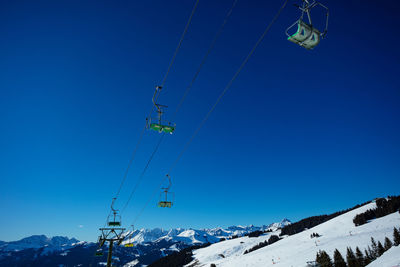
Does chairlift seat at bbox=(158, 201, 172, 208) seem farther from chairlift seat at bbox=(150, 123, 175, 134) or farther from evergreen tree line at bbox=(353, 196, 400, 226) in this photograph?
evergreen tree line at bbox=(353, 196, 400, 226)

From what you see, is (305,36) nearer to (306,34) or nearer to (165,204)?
(306,34)

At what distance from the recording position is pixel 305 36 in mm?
6887

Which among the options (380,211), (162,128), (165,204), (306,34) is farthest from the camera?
(380,211)

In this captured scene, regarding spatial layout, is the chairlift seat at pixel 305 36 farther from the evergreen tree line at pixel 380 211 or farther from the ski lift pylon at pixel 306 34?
the evergreen tree line at pixel 380 211

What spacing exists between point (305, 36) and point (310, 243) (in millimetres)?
118369

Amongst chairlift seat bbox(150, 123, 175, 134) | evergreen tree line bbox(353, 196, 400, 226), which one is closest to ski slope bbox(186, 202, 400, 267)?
evergreen tree line bbox(353, 196, 400, 226)

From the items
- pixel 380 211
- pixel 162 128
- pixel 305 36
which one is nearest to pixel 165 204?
pixel 162 128

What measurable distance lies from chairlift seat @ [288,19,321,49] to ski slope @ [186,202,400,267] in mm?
77094

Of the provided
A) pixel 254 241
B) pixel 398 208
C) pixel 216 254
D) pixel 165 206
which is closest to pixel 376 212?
pixel 398 208

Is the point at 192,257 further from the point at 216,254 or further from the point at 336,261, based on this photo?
the point at 336,261

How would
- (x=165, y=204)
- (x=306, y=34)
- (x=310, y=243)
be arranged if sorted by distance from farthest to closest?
(x=310, y=243) → (x=165, y=204) → (x=306, y=34)

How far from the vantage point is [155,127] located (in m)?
14.2

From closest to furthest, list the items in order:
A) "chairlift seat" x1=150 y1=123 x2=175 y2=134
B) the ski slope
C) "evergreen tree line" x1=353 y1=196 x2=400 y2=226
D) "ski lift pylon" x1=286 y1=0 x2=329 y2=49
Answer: "ski lift pylon" x1=286 y1=0 x2=329 y2=49
"chairlift seat" x1=150 y1=123 x2=175 y2=134
the ski slope
"evergreen tree line" x1=353 y1=196 x2=400 y2=226

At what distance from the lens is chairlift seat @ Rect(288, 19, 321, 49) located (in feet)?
22.3
